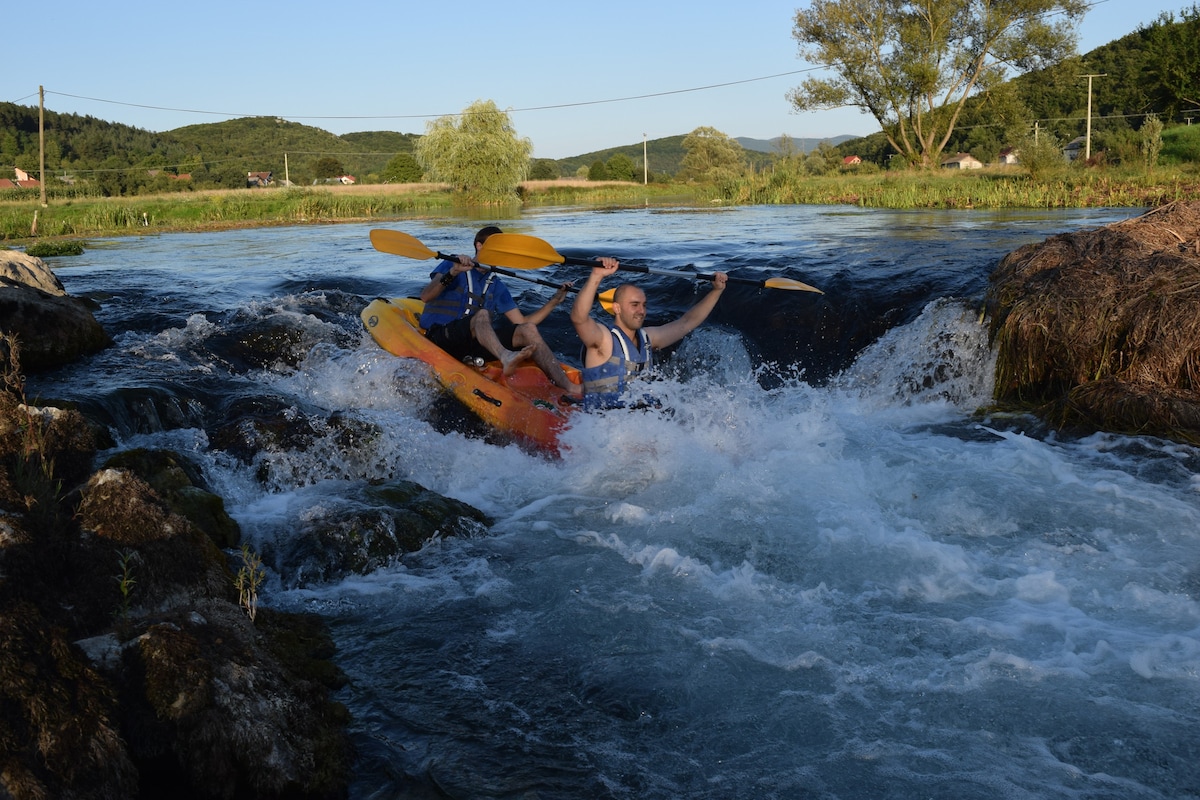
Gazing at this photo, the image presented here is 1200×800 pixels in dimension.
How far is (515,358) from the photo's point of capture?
20.2 feet

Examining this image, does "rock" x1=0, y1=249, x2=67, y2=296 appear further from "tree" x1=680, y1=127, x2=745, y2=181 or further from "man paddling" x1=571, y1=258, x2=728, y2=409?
"tree" x1=680, y1=127, x2=745, y2=181

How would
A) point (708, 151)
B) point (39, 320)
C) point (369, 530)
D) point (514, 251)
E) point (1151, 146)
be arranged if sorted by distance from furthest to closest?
point (708, 151) → point (1151, 146) → point (514, 251) → point (39, 320) → point (369, 530)

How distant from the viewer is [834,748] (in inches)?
110

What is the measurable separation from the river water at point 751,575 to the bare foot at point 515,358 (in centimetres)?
54

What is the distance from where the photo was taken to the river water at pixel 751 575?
275cm

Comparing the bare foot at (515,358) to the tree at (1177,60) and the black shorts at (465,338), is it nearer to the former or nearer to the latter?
the black shorts at (465,338)

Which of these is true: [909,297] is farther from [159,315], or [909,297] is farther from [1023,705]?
[159,315]

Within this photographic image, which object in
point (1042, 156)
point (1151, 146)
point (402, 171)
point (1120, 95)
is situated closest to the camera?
point (1151, 146)

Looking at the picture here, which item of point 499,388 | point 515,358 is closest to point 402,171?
point 515,358

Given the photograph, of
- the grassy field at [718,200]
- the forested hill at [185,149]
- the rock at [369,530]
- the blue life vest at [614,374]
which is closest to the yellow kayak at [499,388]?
the blue life vest at [614,374]

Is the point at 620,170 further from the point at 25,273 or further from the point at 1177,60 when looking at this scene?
the point at 25,273

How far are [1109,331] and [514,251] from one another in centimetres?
401

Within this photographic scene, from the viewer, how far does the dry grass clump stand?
18.2 ft

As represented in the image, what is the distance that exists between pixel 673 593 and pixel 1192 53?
3443cm
